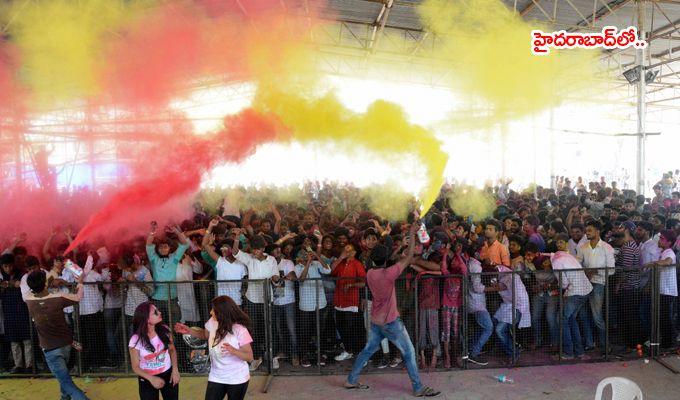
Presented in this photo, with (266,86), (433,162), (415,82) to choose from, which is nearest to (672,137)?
(415,82)

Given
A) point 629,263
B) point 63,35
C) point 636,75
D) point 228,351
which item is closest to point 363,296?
point 228,351

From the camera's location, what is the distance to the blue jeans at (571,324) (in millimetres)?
6500

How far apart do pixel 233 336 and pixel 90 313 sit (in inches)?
131

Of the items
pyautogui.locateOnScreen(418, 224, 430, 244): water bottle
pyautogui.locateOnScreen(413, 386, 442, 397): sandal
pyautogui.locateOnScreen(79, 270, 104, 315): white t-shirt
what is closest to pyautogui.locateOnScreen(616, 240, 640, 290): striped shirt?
pyautogui.locateOnScreen(418, 224, 430, 244): water bottle

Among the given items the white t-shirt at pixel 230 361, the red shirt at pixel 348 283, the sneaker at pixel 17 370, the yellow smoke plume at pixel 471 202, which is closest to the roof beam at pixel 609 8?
the yellow smoke plume at pixel 471 202

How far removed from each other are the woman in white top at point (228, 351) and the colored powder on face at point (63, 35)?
19.2 feet

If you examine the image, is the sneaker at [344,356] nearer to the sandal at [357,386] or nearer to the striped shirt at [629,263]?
the sandal at [357,386]

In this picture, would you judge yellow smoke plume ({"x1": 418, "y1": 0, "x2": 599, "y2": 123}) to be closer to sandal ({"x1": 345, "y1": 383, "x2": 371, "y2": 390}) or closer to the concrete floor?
the concrete floor

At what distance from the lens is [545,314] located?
6.74m

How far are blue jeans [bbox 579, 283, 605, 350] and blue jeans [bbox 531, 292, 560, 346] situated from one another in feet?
1.47

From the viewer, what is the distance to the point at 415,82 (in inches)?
755

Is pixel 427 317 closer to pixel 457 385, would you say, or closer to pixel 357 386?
pixel 457 385

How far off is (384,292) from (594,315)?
317 centimetres

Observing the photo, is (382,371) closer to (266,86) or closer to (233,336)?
(233,336)
